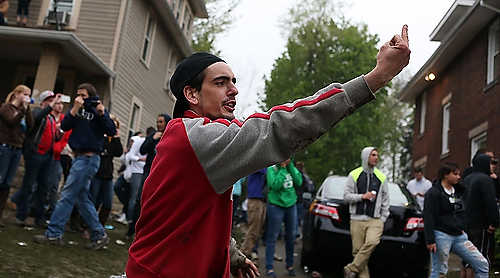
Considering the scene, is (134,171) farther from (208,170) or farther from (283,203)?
(208,170)

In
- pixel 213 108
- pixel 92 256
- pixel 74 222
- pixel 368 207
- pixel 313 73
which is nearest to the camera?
pixel 213 108

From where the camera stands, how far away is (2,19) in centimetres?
1355

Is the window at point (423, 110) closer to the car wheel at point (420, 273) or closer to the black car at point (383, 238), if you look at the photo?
the black car at point (383, 238)

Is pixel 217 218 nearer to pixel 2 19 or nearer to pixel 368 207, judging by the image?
pixel 368 207

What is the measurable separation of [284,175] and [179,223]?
6.45 meters

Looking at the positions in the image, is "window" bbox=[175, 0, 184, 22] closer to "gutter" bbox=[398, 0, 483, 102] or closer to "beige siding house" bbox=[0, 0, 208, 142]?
"beige siding house" bbox=[0, 0, 208, 142]

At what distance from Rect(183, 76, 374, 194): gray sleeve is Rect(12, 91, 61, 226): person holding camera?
20.7ft

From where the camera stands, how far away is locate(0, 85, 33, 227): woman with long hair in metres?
6.89

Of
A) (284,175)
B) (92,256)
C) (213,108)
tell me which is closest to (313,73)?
(284,175)

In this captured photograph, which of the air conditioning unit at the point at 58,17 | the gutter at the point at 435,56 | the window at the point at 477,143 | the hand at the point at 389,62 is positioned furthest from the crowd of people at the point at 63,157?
the window at the point at 477,143

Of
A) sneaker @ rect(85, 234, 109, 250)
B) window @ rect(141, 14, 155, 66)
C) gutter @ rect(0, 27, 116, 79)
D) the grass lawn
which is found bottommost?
the grass lawn

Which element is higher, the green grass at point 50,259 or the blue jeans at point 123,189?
the blue jeans at point 123,189

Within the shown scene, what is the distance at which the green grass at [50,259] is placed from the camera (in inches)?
204

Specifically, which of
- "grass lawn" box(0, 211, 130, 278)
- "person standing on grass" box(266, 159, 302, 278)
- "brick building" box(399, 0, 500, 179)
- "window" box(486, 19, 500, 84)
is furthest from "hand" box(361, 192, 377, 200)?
"window" box(486, 19, 500, 84)
